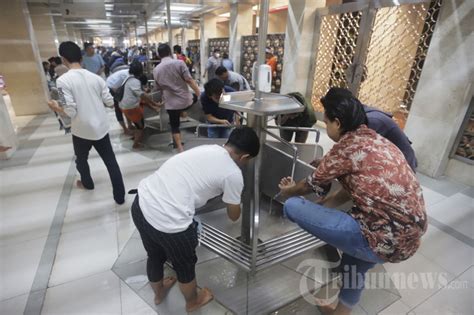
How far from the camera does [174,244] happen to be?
4.07ft

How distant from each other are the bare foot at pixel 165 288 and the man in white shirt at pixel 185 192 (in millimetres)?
382

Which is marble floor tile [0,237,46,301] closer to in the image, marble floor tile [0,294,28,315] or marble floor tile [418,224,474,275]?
marble floor tile [0,294,28,315]

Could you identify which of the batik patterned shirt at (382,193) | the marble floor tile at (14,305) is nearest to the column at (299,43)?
the batik patterned shirt at (382,193)

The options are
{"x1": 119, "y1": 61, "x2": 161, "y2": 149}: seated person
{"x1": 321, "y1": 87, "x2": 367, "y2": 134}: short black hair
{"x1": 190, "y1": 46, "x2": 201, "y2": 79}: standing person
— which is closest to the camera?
{"x1": 321, "y1": 87, "x2": 367, "y2": 134}: short black hair

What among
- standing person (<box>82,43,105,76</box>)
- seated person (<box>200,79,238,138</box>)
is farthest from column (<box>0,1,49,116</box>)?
seated person (<box>200,79,238,138</box>)

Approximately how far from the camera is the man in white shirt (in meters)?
1.20

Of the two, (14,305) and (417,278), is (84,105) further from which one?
(417,278)

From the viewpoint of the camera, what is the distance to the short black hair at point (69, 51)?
6.82 ft

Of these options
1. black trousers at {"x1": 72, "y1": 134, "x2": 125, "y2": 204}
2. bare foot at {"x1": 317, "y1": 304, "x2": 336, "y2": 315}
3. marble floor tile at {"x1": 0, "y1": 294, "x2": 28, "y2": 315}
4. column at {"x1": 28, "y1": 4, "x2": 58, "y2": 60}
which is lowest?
marble floor tile at {"x1": 0, "y1": 294, "x2": 28, "y2": 315}

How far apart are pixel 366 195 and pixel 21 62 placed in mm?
6891

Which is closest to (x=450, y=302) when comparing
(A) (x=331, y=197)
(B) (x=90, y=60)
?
(A) (x=331, y=197)

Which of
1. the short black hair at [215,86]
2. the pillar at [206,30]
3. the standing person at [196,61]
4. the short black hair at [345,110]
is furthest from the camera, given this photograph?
the standing person at [196,61]

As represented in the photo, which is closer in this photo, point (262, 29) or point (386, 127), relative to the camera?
point (262, 29)

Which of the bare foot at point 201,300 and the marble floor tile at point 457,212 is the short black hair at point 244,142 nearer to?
the bare foot at point 201,300
